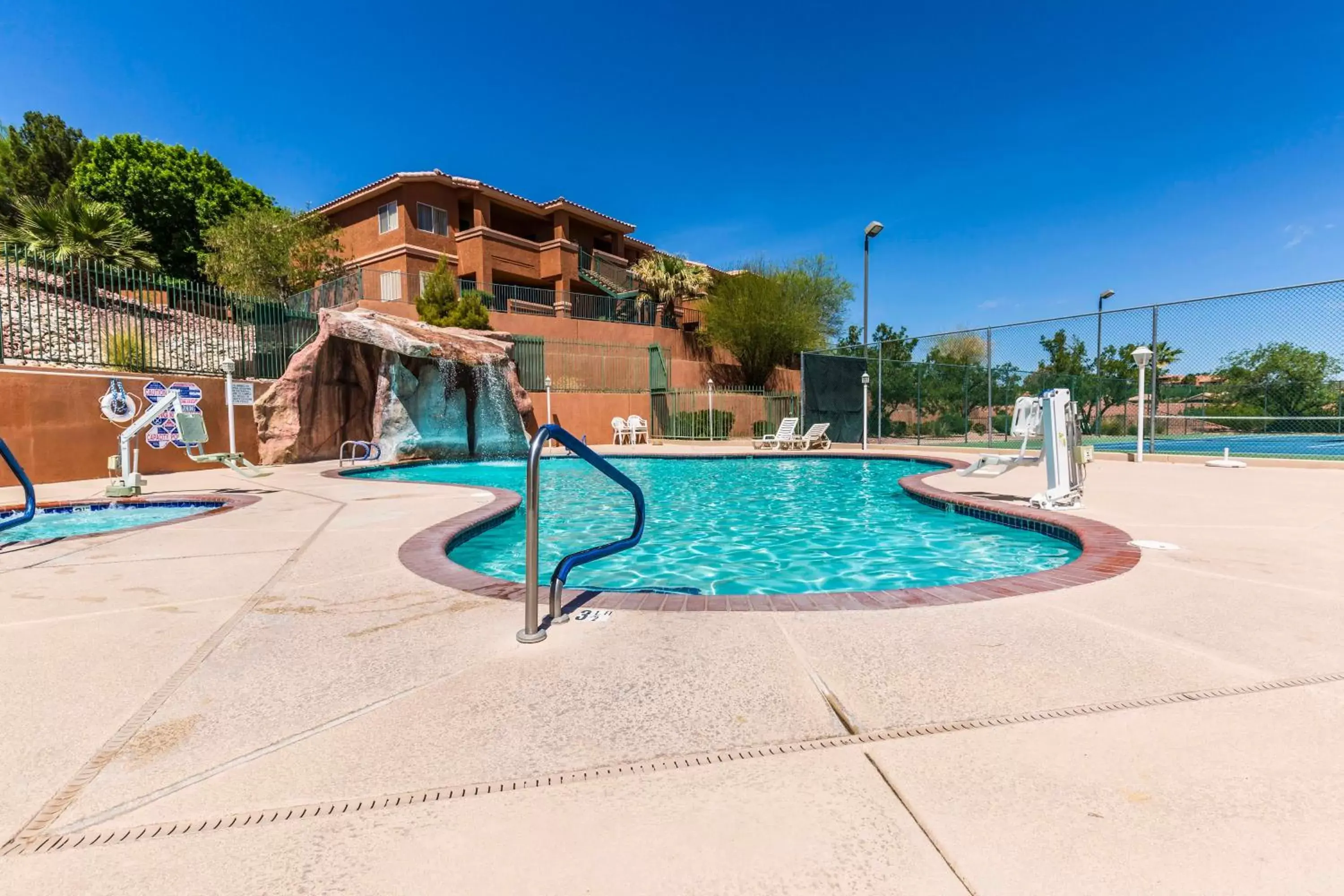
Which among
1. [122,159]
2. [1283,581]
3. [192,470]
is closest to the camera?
[1283,581]

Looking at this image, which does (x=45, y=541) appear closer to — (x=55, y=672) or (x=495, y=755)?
(x=55, y=672)

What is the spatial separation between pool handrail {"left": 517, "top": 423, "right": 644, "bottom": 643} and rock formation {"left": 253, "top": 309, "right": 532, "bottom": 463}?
39.2ft

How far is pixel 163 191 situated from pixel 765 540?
32.0m

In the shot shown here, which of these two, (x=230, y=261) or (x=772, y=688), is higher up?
(x=230, y=261)

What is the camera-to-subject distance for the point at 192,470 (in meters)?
11.4

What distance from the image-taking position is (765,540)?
6.88 m

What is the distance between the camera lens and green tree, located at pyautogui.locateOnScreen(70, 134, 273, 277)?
2567cm

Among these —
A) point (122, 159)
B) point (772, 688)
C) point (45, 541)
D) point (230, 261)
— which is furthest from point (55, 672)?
point (122, 159)

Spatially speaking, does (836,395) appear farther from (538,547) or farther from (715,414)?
(538,547)

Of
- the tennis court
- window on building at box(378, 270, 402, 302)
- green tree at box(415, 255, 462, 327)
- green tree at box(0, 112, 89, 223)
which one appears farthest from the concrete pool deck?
green tree at box(0, 112, 89, 223)

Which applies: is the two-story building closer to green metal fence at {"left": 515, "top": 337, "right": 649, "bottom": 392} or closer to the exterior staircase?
the exterior staircase

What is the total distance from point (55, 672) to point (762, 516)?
679cm

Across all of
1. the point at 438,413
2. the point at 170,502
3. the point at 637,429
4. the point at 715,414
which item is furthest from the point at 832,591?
the point at 715,414

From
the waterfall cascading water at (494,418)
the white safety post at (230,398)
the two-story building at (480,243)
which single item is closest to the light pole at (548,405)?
the waterfall cascading water at (494,418)
